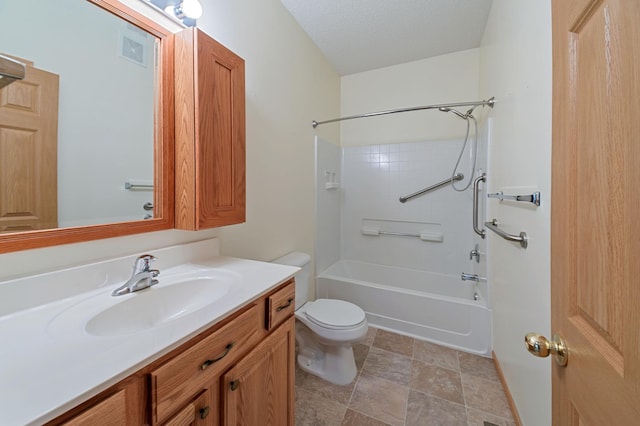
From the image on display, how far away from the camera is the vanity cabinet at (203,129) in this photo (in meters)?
1.03

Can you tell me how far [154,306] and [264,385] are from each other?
493mm

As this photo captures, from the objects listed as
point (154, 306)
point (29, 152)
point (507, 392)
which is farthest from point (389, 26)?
point (507, 392)

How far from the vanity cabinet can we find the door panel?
3.71 feet

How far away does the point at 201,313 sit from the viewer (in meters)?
0.69

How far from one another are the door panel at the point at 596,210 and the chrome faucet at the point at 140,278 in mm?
1165

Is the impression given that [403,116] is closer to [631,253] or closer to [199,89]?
[199,89]

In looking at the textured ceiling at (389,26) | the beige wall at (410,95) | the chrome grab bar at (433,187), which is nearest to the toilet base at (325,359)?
the chrome grab bar at (433,187)

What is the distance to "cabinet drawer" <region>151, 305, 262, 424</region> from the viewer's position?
1.81 feet

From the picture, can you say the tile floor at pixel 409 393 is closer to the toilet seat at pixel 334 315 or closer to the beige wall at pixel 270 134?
the toilet seat at pixel 334 315

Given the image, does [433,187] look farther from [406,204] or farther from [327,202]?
[327,202]

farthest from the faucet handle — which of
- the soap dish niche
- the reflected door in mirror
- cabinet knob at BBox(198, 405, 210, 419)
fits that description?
the soap dish niche

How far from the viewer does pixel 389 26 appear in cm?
201

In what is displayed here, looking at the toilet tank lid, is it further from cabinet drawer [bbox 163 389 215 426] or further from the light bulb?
the light bulb

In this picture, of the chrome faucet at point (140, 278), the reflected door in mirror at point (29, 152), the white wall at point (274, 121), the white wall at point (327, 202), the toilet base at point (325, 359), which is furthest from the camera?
the white wall at point (327, 202)
